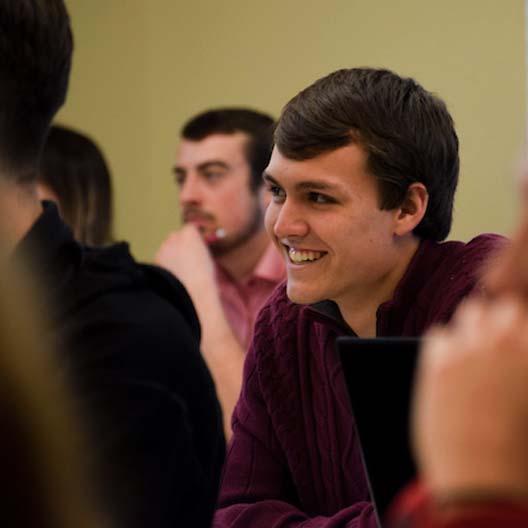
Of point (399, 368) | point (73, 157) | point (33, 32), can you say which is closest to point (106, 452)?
point (399, 368)

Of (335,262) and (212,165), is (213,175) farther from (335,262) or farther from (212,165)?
(335,262)

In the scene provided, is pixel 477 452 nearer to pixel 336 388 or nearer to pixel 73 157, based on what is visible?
pixel 336 388

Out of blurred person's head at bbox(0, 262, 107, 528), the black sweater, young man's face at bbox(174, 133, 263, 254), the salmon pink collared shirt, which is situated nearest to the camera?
blurred person's head at bbox(0, 262, 107, 528)

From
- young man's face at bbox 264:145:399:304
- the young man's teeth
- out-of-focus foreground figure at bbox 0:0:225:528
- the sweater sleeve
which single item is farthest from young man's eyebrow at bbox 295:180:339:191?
out-of-focus foreground figure at bbox 0:0:225:528

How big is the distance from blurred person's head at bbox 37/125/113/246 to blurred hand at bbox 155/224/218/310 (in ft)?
0.65

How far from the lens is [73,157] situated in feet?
9.82

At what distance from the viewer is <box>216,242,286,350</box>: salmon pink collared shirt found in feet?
9.75

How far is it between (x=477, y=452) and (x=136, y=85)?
3.61 m

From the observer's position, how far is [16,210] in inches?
37.7

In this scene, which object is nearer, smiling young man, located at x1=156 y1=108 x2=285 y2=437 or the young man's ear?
the young man's ear

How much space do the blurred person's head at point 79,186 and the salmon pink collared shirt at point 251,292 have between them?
1.29ft

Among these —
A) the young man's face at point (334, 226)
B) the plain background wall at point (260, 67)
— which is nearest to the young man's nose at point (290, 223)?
the young man's face at point (334, 226)

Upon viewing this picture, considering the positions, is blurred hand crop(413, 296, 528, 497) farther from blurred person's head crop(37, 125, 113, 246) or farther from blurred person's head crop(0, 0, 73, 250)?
blurred person's head crop(37, 125, 113, 246)

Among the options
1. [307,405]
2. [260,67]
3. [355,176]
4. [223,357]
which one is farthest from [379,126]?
[260,67]
